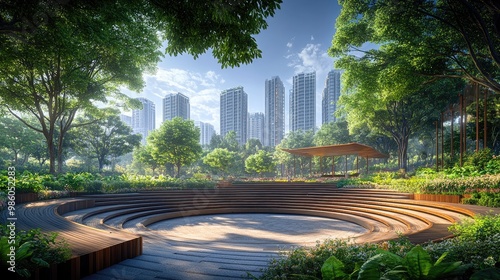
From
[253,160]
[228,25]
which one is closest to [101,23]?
[228,25]

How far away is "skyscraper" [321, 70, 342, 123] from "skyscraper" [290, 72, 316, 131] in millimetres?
4166

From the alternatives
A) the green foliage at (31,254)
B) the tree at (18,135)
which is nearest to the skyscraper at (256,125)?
the tree at (18,135)

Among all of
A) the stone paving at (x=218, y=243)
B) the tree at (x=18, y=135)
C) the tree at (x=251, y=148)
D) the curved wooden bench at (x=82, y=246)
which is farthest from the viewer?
the tree at (x=251, y=148)

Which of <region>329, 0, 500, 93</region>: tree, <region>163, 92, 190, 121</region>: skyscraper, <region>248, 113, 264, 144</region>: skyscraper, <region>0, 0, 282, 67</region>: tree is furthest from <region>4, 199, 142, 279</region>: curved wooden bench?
<region>248, 113, 264, 144</region>: skyscraper

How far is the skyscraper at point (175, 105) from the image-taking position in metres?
94.8

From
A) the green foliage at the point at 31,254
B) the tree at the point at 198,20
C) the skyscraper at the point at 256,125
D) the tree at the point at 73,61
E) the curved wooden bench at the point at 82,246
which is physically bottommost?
the curved wooden bench at the point at 82,246

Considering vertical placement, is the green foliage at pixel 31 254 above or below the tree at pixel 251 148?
below

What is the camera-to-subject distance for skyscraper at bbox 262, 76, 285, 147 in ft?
348

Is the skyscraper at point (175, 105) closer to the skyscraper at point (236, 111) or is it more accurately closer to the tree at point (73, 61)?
the skyscraper at point (236, 111)

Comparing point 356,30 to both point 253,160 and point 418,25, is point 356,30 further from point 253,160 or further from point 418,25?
point 253,160

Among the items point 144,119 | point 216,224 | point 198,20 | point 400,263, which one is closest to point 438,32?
point 198,20

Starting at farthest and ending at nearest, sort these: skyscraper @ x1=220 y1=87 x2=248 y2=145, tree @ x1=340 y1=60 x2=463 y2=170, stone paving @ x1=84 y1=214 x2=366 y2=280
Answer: skyscraper @ x1=220 y1=87 x2=248 y2=145 < tree @ x1=340 y1=60 x2=463 y2=170 < stone paving @ x1=84 y1=214 x2=366 y2=280

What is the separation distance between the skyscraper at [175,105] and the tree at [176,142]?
6711 cm

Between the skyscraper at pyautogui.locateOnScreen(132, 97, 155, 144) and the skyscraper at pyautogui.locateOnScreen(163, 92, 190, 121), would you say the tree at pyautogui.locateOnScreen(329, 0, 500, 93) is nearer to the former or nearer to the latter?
the skyscraper at pyautogui.locateOnScreen(163, 92, 190, 121)
